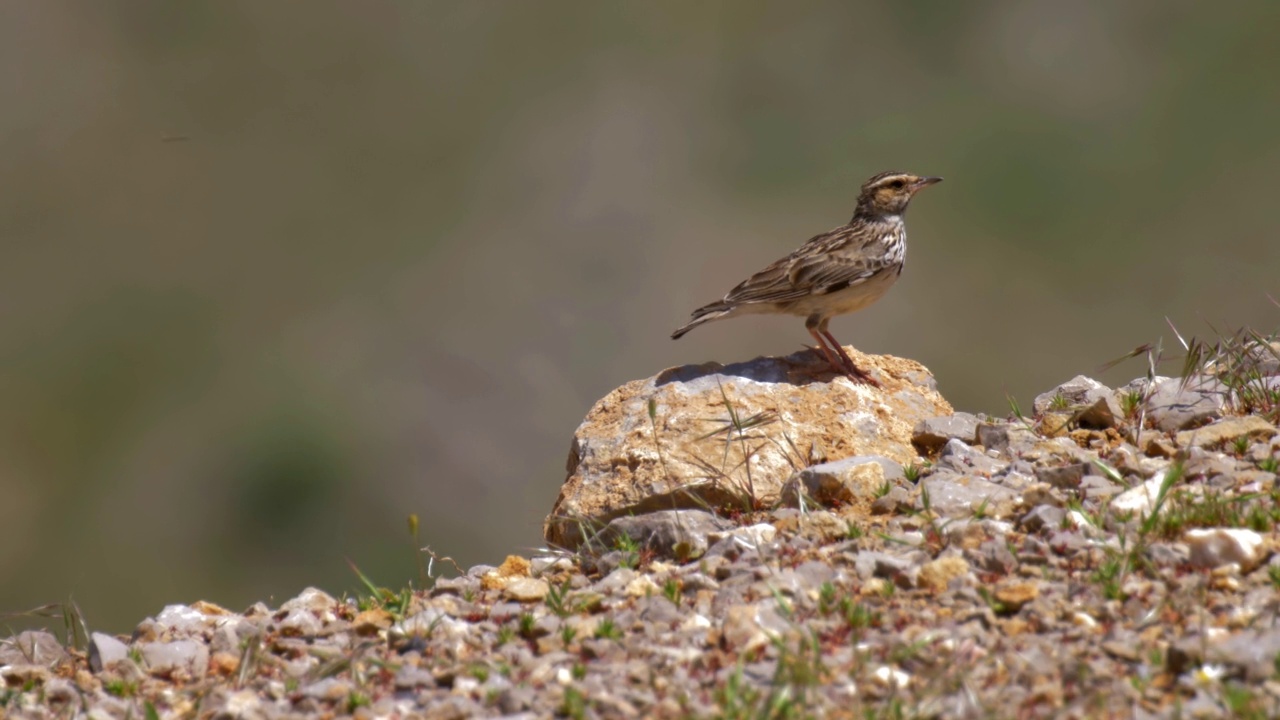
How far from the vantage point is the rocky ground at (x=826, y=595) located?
448cm

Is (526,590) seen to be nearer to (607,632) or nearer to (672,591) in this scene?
(672,591)

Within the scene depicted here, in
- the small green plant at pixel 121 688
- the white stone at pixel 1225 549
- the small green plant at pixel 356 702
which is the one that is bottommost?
the small green plant at pixel 121 688

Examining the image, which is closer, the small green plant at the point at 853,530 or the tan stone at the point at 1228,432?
the small green plant at the point at 853,530

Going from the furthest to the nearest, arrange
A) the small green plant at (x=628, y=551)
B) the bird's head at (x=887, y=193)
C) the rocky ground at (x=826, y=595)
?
the bird's head at (x=887, y=193) → the small green plant at (x=628, y=551) → the rocky ground at (x=826, y=595)

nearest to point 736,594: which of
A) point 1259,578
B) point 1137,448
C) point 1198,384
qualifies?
point 1259,578

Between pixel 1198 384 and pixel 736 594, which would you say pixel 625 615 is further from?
pixel 1198 384

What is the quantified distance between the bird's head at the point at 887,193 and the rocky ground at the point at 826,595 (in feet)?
9.03

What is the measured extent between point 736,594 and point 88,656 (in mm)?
2710

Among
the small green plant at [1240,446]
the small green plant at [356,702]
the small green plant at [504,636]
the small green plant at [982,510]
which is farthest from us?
the small green plant at [1240,446]

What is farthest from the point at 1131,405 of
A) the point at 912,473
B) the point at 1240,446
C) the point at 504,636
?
the point at 504,636

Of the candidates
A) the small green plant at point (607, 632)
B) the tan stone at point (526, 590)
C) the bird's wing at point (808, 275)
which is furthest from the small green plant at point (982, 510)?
the bird's wing at point (808, 275)

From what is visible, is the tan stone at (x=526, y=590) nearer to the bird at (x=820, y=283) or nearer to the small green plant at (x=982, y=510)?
the small green plant at (x=982, y=510)

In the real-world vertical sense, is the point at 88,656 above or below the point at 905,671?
below

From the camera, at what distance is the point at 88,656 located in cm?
595
